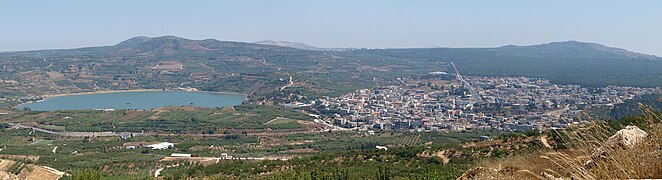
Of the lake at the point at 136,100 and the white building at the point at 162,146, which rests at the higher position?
the white building at the point at 162,146

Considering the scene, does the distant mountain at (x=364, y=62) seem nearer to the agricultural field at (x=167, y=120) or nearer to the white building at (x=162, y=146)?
the agricultural field at (x=167, y=120)

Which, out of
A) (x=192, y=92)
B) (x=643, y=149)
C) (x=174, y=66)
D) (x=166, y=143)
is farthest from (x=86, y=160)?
(x=174, y=66)

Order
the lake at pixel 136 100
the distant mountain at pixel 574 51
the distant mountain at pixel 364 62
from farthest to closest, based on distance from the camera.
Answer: the distant mountain at pixel 574 51 → the distant mountain at pixel 364 62 → the lake at pixel 136 100

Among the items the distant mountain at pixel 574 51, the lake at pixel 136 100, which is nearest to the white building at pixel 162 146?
the lake at pixel 136 100

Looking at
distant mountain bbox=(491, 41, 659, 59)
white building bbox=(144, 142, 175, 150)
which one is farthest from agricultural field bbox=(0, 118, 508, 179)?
distant mountain bbox=(491, 41, 659, 59)

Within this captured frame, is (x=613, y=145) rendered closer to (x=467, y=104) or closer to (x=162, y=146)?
(x=162, y=146)

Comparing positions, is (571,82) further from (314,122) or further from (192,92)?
(192,92)

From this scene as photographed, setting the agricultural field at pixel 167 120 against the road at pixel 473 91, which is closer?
the agricultural field at pixel 167 120
